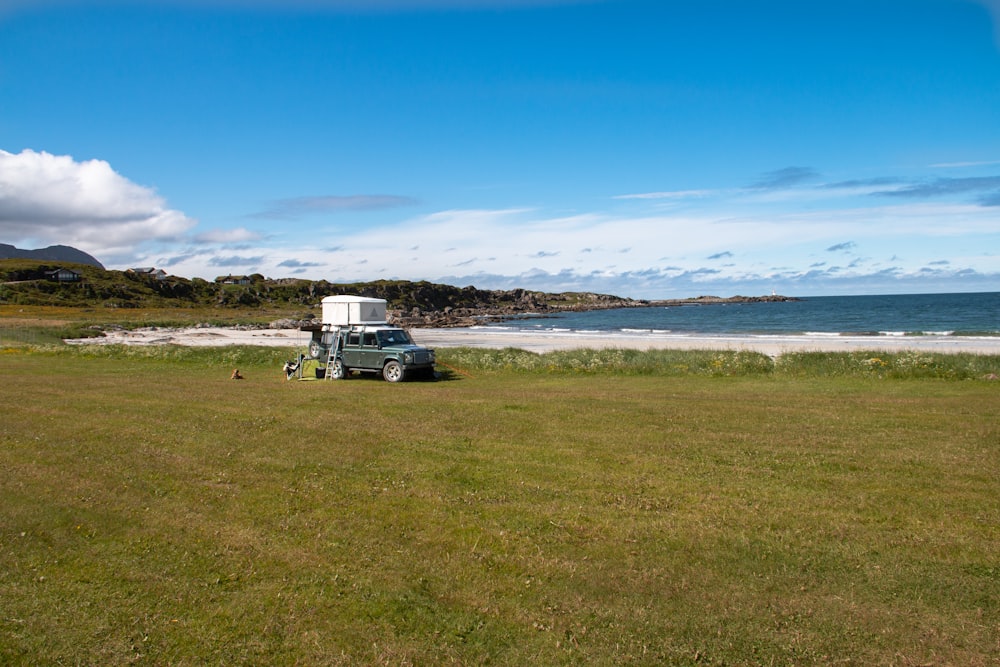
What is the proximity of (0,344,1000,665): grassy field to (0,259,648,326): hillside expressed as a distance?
93849 millimetres

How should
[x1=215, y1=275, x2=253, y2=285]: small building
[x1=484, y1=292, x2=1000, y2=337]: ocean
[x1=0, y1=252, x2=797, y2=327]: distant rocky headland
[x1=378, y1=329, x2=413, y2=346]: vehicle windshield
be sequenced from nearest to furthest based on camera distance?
[x1=378, y1=329, x2=413, y2=346]: vehicle windshield
[x1=484, y1=292, x2=1000, y2=337]: ocean
[x1=0, y1=252, x2=797, y2=327]: distant rocky headland
[x1=215, y1=275, x2=253, y2=285]: small building

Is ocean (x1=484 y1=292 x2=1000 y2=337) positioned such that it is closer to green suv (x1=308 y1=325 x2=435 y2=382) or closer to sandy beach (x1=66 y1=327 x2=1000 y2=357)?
sandy beach (x1=66 y1=327 x2=1000 y2=357)

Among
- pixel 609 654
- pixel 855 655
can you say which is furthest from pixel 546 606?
pixel 855 655

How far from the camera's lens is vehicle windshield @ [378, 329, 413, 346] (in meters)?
26.1

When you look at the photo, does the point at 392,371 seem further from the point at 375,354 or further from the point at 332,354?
the point at 332,354

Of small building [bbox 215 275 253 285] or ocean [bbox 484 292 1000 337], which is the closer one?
ocean [bbox 484 292 1000 337]

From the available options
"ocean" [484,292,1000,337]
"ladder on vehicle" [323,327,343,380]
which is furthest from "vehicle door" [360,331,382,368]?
"ocean" [484,292,1000,337]

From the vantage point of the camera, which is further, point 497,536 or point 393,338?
point 393,338

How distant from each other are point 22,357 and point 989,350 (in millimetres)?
54195

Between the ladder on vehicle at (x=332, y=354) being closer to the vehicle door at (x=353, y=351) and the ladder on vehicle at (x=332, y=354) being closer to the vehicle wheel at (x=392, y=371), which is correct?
the vehicle door at (x=353, y=351)

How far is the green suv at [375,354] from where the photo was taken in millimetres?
25109

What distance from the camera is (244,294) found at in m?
150

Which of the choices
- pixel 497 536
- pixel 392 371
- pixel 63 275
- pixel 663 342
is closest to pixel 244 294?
pixel 63 275

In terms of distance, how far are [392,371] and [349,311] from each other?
397cm
